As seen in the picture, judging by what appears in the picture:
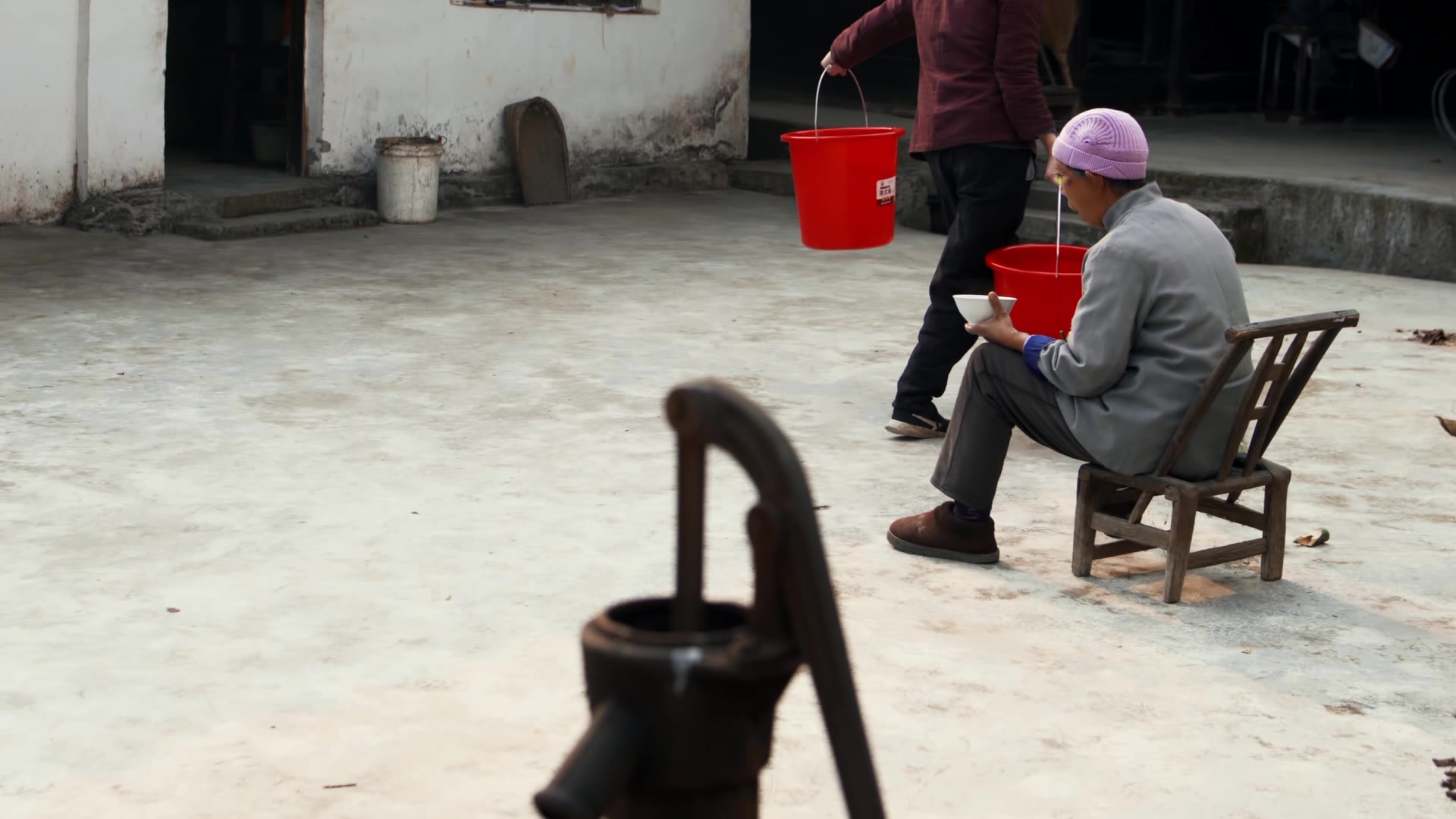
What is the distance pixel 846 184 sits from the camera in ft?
17.7

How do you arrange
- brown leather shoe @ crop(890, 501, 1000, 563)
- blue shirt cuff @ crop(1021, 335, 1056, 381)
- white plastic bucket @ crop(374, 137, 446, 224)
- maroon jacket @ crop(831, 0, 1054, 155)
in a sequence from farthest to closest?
white plastic bucket @ crop(374, 137, 446, 224) < maroon jacket @ crop(831, 0, 1054, 155) < brown leather shoe @ crop(890, 501, 1000, 563) < blue shirt cuff @ crop(1021, 335, 1056, 381)

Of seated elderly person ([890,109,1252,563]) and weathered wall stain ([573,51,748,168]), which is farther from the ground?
weathered wall stain ([573,51,748,168])

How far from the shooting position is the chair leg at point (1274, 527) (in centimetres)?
380

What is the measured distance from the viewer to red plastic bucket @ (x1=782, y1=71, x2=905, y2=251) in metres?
5.35

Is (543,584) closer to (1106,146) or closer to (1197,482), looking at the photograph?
(1197,482)

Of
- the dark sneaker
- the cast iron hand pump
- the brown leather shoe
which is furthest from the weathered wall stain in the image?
the cast iron hand pump

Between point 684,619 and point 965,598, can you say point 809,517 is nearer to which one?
point 684,619

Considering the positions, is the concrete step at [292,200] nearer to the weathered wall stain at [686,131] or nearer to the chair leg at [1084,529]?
the weathered wall stain at [686,131]

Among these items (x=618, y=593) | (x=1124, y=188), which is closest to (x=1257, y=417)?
(x=1124, y=188)

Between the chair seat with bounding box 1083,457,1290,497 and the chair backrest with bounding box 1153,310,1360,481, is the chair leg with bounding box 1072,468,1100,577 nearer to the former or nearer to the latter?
the chair seat with bounding box 1083,457,1290,497

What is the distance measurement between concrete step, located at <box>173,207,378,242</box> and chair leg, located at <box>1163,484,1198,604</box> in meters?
6.68

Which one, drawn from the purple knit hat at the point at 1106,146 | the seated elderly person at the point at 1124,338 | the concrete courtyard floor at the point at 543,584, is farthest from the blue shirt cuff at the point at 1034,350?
the concrete courtyard floor at the point at 543,584

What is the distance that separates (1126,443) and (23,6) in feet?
23.8

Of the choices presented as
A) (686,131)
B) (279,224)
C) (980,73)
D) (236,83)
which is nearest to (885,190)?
(980,73)
